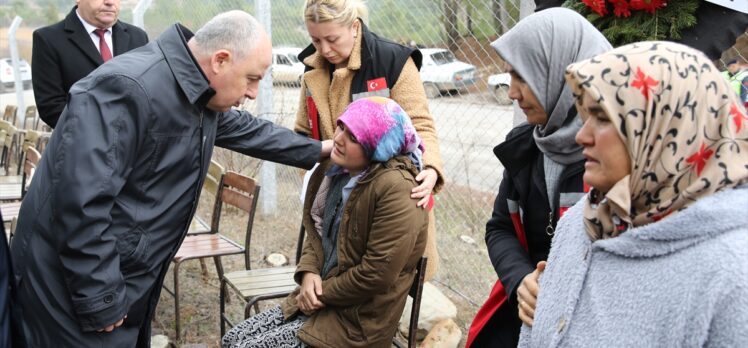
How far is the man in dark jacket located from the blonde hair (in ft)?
2.01

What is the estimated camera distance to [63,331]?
228 centimetres

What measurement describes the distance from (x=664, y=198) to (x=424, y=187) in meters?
1.51

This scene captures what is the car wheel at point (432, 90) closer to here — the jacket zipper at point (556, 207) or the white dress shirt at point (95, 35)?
the white dress shirt at point (95, 35)

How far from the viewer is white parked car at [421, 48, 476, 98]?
13.6 feet

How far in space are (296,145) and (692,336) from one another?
2.04 metres

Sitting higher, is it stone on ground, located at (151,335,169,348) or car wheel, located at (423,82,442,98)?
car wheel, located at (423,82,442,98)

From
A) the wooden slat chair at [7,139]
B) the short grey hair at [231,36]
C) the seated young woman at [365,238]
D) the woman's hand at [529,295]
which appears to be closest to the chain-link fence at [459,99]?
the seated young woman at [365,238]

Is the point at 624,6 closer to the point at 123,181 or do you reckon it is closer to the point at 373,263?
the point at 373,263

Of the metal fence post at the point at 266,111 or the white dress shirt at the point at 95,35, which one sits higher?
the white dress shirt at the point at 95,35

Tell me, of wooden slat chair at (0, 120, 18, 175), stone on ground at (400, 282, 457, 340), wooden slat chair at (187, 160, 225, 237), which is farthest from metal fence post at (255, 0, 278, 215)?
wooden slat chair at (0, 120, 18, 175)

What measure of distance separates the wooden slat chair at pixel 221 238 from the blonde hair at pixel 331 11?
1251 millimetres

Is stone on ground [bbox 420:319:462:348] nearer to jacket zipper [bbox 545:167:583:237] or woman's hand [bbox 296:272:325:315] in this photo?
woman's hand [bbox 296:272:325:315]

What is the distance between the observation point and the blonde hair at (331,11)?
2.94m

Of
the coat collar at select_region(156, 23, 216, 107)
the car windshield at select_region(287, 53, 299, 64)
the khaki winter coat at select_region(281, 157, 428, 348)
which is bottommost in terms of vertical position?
the car windshield at select_region(287, 53, 299, 64)
